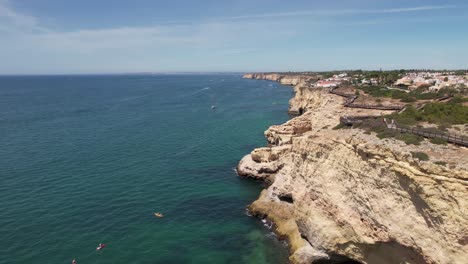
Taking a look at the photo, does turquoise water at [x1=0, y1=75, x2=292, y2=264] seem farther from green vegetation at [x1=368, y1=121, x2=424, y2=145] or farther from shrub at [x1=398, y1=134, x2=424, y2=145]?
shrub at [x1=398, y1=134, x2=424, y2=145]

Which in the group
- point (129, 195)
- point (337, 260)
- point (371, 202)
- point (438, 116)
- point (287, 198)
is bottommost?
point (129, 195)

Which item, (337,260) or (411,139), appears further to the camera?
(337,260)

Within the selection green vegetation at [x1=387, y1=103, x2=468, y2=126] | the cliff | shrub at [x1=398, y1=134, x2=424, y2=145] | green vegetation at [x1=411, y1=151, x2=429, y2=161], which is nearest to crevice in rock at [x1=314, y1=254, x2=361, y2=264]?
the cliff

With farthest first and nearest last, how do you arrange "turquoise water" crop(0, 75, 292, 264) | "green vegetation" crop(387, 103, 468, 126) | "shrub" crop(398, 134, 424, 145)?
"turquoise water" crop(0, 75, 292, 264), "green vegetation" crop(387, 103, 468, 126), "shrub" crop(398, 134, 424, 145)

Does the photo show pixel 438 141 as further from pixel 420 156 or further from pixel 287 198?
pixel 287 198

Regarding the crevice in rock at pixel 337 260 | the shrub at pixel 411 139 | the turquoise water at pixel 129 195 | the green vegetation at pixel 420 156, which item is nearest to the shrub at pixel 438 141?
the shrub at pixel 411 139

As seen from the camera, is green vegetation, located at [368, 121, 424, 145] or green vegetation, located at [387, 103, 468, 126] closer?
green vegetation, located at [368, 121, 424, 145]

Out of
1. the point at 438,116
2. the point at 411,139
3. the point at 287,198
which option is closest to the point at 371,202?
the point at 411,139

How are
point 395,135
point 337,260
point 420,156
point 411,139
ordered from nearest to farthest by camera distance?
point 420,156
point 411,139
point 395,135
point 337,260

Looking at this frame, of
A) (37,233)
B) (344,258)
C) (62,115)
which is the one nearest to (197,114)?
(62,115)
